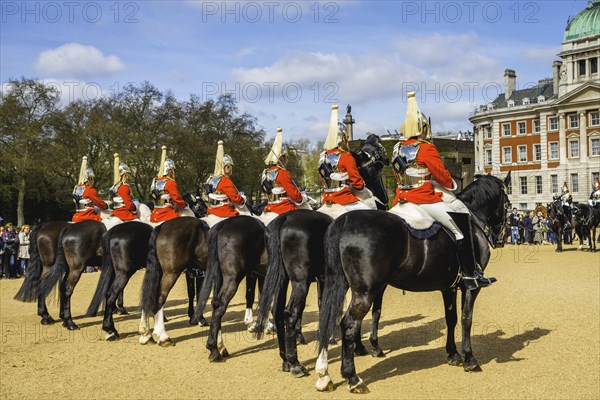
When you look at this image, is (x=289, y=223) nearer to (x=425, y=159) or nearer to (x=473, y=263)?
(x=425, y=159)

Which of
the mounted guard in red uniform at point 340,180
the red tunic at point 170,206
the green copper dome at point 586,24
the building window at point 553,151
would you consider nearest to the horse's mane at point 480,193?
the mounted guard in red uniform at point 340,180

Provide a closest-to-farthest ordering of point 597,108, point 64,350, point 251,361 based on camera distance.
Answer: point 251,361
point 64,350
point 597,108

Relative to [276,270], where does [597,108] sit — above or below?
above

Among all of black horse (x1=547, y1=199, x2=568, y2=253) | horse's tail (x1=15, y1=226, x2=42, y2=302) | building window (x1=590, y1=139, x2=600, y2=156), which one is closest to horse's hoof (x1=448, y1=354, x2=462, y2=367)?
horse's tail (x1=15, y1=226, x2=42, y2=302)

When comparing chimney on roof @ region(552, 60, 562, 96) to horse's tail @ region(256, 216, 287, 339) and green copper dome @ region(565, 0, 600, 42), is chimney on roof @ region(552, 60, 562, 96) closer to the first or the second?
green copper dome @ region(565, 0, 600, 42)

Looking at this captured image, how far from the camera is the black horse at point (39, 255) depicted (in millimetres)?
13930

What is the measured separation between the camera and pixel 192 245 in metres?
11.1

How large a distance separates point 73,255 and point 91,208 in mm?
1737

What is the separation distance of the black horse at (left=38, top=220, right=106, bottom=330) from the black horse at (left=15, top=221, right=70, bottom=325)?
1020mm

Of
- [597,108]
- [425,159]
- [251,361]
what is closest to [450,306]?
[425,159]

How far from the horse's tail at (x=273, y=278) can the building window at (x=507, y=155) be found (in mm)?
74254

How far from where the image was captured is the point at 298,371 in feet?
28.3

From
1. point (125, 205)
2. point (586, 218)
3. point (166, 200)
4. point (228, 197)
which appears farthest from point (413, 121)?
point (586, 218)

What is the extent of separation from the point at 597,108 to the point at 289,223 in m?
70.1
